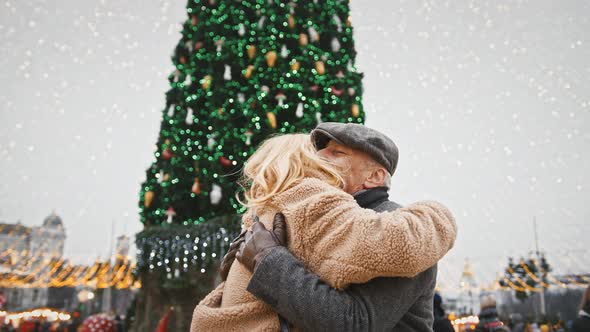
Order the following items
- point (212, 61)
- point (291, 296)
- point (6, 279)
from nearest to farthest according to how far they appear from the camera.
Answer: point (291, 296), point (212, 61), point (6, 279)

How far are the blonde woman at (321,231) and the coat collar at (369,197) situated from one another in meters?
0.10

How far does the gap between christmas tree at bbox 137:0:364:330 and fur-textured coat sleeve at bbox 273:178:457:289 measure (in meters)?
6.19

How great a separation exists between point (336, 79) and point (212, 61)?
2485 mm

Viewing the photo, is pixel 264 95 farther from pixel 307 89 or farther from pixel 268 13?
pixel 268 13

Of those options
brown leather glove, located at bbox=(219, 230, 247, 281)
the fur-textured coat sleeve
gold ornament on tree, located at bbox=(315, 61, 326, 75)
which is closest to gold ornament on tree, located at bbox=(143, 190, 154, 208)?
gold ornament on tree, located at bbox=(315, 61, 326, 75)

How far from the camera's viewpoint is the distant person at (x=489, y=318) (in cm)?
484

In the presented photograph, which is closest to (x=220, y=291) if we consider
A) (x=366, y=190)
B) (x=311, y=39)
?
(x=366, y=190)

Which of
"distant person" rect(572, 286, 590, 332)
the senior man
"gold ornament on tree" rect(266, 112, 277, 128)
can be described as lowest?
"distant person" rect(572, 286, 590, 332)

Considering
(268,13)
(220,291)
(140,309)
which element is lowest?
(140,309)

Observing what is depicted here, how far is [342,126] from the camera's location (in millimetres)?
1596

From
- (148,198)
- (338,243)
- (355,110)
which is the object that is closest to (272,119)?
(355,110)

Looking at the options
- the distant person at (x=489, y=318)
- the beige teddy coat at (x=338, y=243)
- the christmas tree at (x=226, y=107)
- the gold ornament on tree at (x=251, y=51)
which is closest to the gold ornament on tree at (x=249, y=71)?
the christmas tree at (x=226, y=107)

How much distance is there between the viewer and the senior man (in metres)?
1.22

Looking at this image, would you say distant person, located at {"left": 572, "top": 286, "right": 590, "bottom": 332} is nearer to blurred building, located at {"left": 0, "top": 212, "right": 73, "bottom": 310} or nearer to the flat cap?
the flat cap
